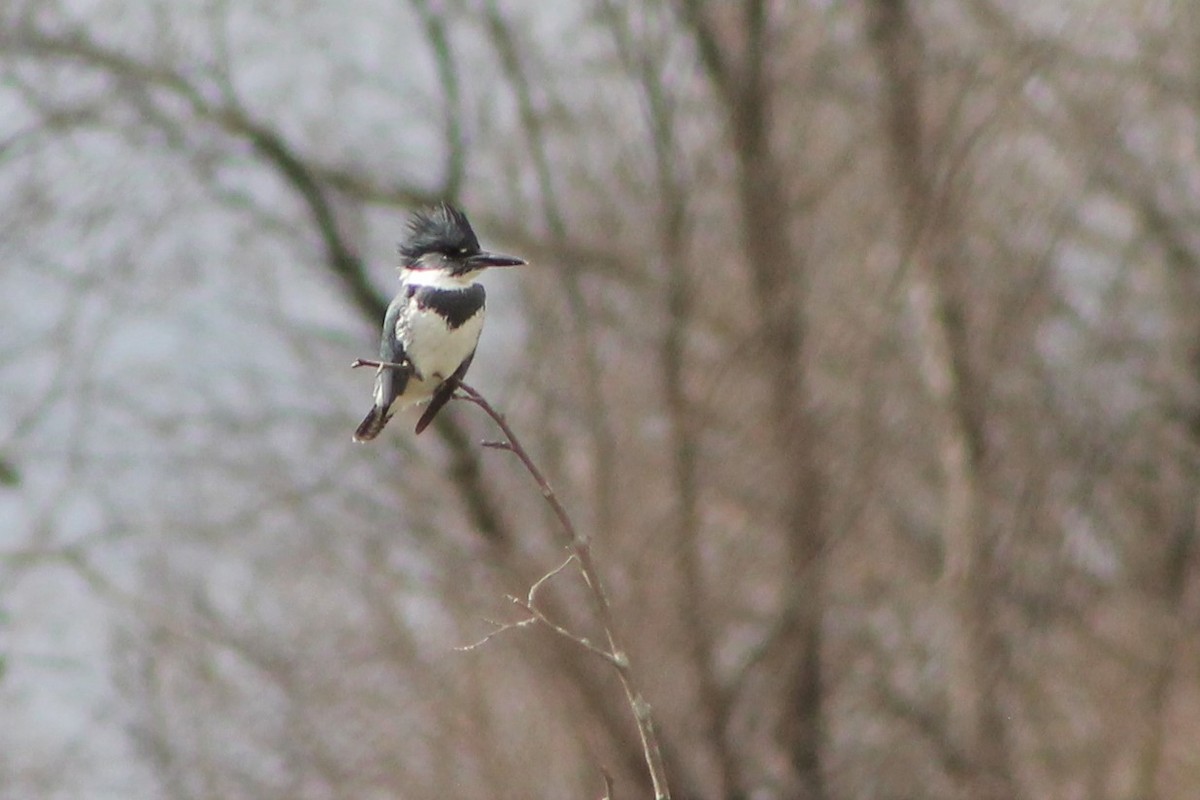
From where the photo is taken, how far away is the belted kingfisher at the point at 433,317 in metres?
4.02

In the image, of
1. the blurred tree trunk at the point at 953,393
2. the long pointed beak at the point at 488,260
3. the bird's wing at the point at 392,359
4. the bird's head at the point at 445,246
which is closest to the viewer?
the long pointed beak at the point at 488,260

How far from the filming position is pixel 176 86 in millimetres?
11414

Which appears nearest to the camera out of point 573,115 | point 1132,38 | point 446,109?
point 1132,38

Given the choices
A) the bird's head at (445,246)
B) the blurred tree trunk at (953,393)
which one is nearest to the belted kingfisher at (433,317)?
the bird's head at (445,246)

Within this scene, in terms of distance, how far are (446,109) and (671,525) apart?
3339mm

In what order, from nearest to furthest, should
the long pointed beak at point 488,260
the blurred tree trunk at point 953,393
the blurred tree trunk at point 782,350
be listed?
the long pointed beak at point 488,260 → the blurred tree trunk at point 953,393 → the blurred tree trunk at point 782,350

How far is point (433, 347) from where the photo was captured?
4.04 meters

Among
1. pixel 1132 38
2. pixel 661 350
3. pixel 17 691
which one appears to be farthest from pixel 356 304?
pixel 1132 38

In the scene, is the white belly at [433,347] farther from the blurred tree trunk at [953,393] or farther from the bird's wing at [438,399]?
the blurred tree trunk at [953,393]

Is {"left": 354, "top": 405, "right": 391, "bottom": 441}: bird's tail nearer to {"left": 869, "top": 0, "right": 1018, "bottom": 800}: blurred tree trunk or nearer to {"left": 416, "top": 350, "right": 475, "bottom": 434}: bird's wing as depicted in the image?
{"left": 416, "top": 350, "right": 475, "bottom": 434}: bird's wing

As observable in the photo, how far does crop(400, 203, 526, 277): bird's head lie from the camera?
415cm

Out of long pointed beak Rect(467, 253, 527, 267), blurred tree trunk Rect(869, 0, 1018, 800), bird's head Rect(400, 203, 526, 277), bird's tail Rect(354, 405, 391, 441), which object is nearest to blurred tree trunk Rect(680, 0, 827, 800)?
blurred tree trunk Rect(869, 0, 1018, 800)

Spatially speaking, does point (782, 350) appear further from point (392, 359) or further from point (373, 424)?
point (373, 424)

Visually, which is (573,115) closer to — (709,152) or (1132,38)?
(709,152)
